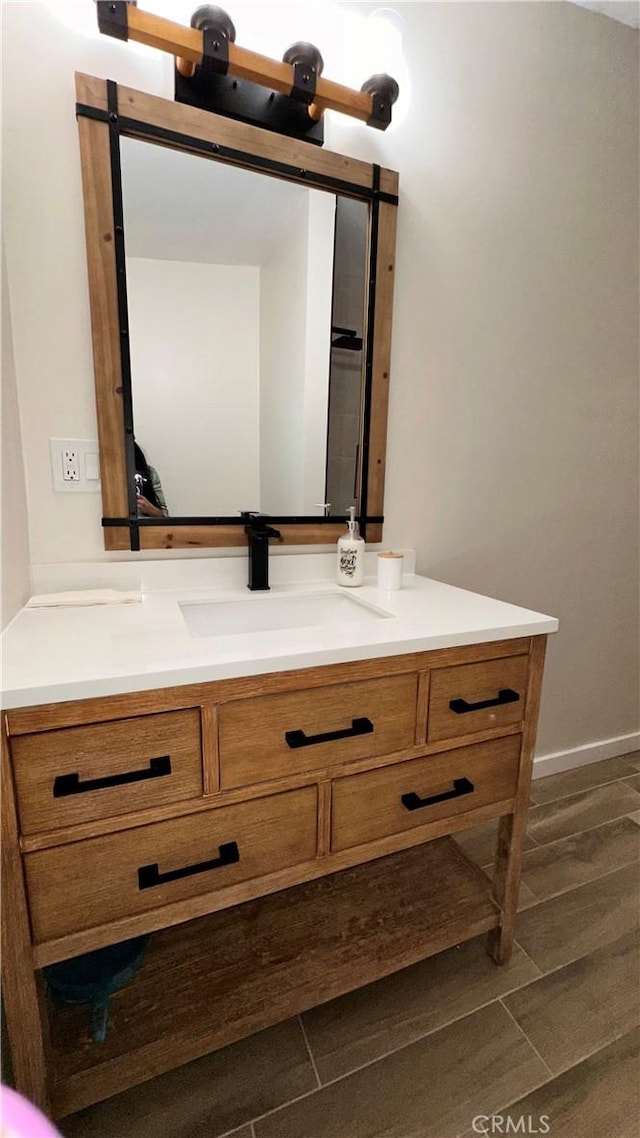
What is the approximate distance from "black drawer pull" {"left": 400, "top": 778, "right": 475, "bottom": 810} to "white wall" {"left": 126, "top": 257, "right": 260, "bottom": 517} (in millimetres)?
787

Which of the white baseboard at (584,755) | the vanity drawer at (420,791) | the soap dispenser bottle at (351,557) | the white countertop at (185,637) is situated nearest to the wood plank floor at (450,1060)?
the vanity drawer at (420,791)

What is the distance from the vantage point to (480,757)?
1.09m

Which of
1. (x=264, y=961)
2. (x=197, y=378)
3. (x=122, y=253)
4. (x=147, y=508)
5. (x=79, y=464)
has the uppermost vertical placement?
(x=122, y=253)

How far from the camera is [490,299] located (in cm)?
153

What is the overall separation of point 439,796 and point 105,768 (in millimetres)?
673

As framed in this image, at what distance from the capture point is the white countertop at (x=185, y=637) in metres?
0.74

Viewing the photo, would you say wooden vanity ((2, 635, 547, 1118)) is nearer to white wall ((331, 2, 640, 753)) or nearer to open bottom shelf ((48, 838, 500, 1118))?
open bottom shelf ((48, 838, 500, 1118))

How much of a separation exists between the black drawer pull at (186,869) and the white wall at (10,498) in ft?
1.63

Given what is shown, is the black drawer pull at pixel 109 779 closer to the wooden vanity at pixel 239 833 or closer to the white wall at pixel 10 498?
the wooden vanity at pixel 239 833

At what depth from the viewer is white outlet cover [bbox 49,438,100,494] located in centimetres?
112

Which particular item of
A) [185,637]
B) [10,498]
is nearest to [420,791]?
[185,637]

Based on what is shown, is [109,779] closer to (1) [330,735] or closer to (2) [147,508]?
(1) [330,735]

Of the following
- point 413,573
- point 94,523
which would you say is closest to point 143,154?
point 94,523

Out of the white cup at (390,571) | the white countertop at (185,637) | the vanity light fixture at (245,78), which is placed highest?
the vanity light fixture at (245,78)
